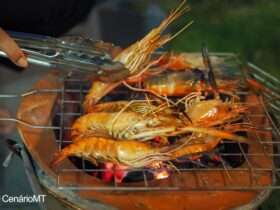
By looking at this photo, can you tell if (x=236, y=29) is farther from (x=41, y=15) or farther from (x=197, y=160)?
(x=197, y=160)

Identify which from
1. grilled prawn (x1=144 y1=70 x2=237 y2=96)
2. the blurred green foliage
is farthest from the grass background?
grilled prawn (x1=144 y1=70 x2=237 y2=96)

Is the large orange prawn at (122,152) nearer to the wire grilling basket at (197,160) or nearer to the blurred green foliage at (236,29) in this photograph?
the wire grilling basket at (197,160)

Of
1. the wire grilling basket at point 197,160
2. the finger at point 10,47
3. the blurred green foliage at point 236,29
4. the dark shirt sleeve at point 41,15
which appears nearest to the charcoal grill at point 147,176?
the wire grilling basket at point 197,160

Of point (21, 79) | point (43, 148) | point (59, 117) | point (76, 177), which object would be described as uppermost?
point (21, 79)

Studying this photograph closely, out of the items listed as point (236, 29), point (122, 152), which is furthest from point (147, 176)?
point (236, 29)

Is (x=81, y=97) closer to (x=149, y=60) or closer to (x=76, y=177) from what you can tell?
(x=149, y=60)

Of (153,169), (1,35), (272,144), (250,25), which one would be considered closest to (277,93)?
(272,144)

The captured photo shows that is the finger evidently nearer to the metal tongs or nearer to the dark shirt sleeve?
the metal tongs
